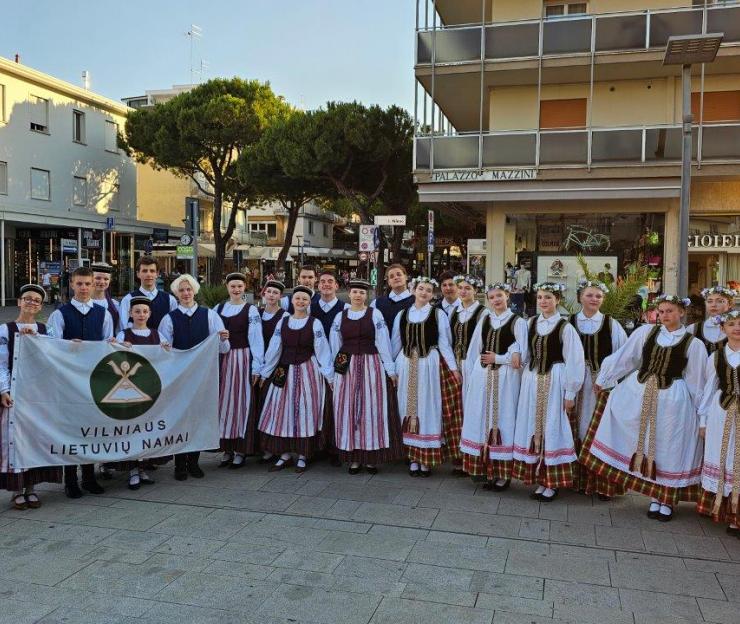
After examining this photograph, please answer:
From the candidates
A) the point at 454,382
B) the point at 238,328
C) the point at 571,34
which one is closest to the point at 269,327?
the point at 238,328

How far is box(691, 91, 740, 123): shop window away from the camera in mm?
17469

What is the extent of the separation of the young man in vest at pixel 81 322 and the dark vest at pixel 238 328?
1.13 metres

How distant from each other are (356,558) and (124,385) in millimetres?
2786

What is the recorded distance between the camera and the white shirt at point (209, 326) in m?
6.44

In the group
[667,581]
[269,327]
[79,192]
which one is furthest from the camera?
[79,192]

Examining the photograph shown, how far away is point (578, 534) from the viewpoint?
16.0 feet

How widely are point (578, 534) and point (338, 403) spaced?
2.51 meters

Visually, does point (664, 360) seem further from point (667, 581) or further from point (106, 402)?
point (106, 402)

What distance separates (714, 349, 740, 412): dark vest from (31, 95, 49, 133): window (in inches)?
1268

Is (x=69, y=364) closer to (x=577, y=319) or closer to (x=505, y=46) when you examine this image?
(x=577, y=319)

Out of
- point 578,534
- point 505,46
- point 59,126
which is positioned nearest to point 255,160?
point 59,126

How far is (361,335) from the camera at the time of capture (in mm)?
6383

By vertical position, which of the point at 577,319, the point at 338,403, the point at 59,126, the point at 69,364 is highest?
the point at 59,126

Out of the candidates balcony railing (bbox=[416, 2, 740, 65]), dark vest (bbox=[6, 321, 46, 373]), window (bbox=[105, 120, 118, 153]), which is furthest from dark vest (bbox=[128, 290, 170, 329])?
window (bbox=[105, 120, 118, 153])
